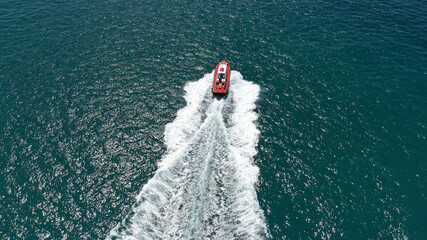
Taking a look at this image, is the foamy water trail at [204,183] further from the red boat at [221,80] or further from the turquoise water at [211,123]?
the red boat at [221,80]

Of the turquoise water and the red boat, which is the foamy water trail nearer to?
the turquoise water

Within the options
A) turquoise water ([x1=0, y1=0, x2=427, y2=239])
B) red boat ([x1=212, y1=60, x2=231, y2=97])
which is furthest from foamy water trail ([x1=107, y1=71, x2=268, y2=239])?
red boat ([x1=212, y1=60, x2=231, y2=97])

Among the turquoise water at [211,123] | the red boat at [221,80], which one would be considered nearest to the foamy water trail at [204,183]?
the turquoise water at [211,123]

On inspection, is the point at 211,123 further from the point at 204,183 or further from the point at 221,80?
the point at 204,183

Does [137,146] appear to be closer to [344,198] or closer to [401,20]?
[344,198]

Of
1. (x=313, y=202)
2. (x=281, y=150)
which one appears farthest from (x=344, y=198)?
(x=281, y=150)

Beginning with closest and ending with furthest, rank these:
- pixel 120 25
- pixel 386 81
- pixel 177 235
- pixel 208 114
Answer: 1. pixel 177 235
2. pixel 208 114
3. pixel 386 81
4. pixel 120 25

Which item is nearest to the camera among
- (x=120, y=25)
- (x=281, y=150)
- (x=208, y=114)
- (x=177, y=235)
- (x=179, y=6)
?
(x=177, y=235)

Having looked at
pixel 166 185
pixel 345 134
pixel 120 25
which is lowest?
pixel 166 185
